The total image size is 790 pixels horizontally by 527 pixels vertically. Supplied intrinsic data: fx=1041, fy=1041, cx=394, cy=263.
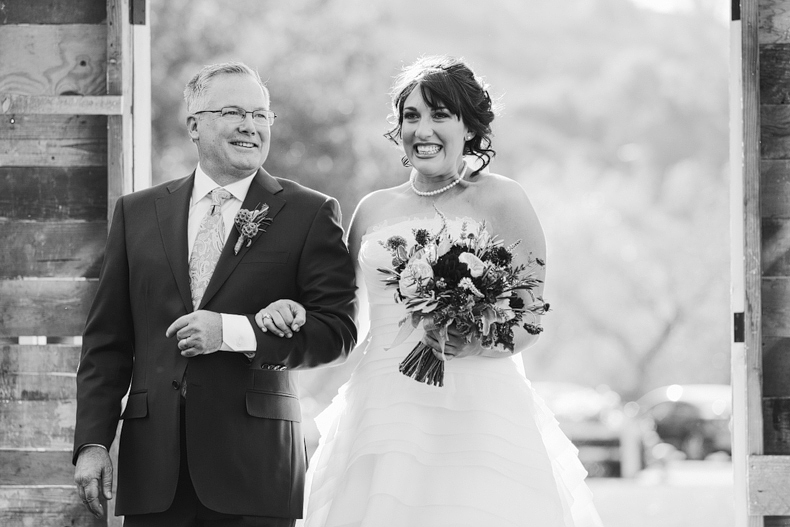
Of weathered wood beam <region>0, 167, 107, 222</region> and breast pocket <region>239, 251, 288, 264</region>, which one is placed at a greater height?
weathered wood beam <region>0, 167, 107, 222</region>

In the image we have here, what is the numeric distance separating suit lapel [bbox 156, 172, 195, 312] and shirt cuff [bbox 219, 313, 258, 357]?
0.70 ft

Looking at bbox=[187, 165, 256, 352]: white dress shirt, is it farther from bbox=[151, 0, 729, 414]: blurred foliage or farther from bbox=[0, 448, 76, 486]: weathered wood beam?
bbox=[0, 448, 76, 486]: weathered wood beam

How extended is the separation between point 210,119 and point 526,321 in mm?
1352

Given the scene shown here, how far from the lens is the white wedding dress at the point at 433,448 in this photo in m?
3.55

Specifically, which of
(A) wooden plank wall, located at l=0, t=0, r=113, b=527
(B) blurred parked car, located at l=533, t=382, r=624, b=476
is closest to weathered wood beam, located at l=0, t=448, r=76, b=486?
(A) wooden plank wall, located at l=0, t=0, r=113, b=527

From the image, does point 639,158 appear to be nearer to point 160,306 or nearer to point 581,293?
point 581,293

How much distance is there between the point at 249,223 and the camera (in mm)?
3635

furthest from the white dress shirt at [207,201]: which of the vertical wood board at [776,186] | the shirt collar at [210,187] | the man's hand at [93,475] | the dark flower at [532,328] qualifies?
the vertical wood board at [776,186]

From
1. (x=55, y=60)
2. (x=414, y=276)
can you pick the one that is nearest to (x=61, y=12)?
(x=55, y=60)

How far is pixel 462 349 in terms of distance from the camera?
3.59 meters

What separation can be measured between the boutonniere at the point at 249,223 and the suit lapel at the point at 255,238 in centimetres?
2

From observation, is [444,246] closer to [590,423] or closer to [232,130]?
[232,130]

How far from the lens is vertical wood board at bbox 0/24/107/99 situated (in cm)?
448

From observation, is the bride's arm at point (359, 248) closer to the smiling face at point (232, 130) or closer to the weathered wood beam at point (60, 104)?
the smiling face at point (232, 130)
